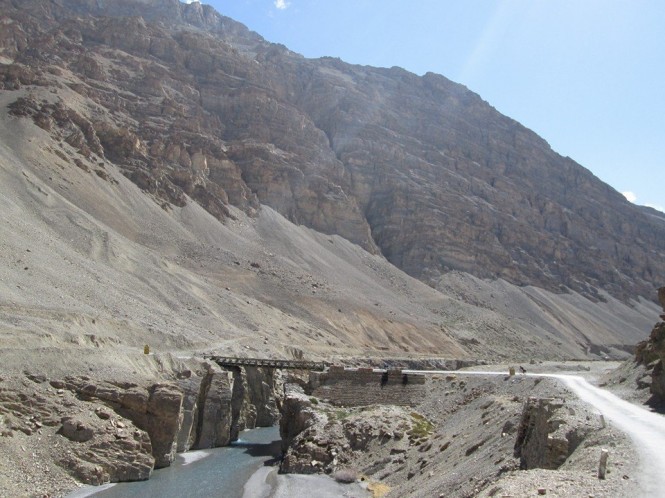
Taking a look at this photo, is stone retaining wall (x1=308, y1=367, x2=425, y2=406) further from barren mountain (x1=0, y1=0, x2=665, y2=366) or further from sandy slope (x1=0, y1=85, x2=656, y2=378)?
barren mountain (x1=0, y1=0, x2=665, y2=366)

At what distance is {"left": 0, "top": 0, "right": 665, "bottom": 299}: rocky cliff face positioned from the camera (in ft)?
377

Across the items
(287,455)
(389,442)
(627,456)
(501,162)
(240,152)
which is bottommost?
(287,455)

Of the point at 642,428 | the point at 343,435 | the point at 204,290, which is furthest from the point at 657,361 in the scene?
the point at 204,290

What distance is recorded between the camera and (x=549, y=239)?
563 ft

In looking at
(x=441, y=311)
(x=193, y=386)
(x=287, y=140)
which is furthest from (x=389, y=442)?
(x=287, y=140)

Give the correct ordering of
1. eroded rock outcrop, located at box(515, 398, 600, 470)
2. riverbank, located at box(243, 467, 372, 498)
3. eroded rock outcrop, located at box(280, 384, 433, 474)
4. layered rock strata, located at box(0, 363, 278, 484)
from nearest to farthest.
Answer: eroded rock outcrop, located at box(515, 398, 600, 470) → layered rock strata, located at box(0, 363, 278, 484) → riverbank, located at box(243, 467, 372, 498) → eroded rock outcrop, located at box(280, 384, 433, 474)

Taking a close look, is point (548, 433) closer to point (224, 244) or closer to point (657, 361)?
point (657, 361)

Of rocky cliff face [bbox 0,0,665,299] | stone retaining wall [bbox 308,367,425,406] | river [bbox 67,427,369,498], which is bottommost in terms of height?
river [bbox 67,427,369,498]

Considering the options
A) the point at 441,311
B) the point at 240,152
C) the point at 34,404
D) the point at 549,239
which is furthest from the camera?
the point at 549,239

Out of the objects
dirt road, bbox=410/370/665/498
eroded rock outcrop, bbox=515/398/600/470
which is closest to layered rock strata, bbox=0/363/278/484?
eroded rock outcrop, bbox=515/398/600/470

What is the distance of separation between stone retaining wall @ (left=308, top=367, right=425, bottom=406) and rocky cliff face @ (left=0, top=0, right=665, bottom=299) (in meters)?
62.8

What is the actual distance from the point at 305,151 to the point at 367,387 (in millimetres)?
113085

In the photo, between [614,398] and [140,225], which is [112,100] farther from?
[614,398]

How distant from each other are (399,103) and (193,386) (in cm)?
17009
